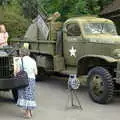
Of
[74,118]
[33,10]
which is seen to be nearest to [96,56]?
[74,118]

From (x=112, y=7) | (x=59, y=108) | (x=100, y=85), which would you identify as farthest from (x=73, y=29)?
(x=112, y=7)

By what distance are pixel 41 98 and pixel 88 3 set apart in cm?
890

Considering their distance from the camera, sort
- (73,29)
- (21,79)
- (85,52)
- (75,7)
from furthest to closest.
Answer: (75,7) < (73,29) < (85,52) < (21,79)

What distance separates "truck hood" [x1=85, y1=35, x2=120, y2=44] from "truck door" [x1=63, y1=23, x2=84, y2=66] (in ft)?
1.02

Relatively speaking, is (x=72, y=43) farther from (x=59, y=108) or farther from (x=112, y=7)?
(x=112, y=7)

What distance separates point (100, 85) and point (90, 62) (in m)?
1.32

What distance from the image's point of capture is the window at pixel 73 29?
45.9 feet

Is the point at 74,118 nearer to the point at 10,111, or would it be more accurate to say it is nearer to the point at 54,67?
the point at 10,111

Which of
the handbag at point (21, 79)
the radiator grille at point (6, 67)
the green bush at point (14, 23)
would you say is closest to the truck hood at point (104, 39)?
the radiator grille at point (6, 67)

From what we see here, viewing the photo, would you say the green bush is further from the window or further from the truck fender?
the truck fender

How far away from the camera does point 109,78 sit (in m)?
11.8

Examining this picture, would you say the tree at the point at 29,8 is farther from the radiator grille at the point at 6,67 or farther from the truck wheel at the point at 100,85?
the radiator grille at the point at 6,67

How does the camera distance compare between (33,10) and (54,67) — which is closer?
(54,67)

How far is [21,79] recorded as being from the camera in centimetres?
996
